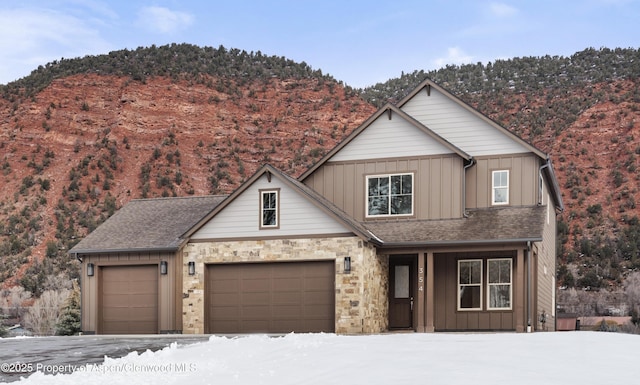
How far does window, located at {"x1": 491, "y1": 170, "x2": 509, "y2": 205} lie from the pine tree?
18.6 meters

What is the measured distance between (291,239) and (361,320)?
2.99 metres

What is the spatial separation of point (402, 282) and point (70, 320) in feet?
52.3

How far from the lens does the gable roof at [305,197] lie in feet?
71.8

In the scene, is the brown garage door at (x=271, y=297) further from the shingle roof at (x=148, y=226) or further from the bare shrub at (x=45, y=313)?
the bare shrub at (x=45, y=313)

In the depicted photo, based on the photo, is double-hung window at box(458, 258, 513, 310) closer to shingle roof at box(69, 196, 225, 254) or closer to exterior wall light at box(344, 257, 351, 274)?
exterior wall light at box(344, 257, 351, 274)

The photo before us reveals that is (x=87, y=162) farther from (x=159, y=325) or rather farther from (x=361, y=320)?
(x=361, y=320)

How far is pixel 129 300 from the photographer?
2480 centimetres

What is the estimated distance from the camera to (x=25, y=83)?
65.2 meters

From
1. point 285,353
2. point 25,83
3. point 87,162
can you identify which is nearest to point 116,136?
point 87,162

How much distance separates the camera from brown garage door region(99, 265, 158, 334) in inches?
965

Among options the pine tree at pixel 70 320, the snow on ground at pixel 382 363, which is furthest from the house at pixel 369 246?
the pine tree at pixel 70 320

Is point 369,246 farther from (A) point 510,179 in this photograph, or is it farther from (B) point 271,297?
(A) point 510,179

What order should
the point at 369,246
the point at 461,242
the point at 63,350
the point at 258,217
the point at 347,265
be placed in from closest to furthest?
the point at 63,350 → the point at 461,242 → the point at 347,265 → the point at 369,246 → the point at 258,217

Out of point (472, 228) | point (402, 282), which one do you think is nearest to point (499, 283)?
point (472, 228)
